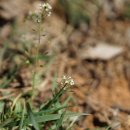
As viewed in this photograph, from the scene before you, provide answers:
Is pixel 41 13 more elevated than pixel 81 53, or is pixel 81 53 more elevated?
pixel 41 13

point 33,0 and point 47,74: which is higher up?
point 33,0

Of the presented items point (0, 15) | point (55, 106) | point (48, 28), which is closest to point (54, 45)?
point (48, 28)

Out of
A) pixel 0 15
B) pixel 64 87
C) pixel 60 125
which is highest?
pixel 0 15

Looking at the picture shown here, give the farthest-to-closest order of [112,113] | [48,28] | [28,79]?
[48,28] → [28,79] → [112,113]

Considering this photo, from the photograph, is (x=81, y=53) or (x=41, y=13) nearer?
(x=41, y=13)

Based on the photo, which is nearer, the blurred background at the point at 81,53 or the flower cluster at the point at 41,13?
the flower cluster at the point at 41,13

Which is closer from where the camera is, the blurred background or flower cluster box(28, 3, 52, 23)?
flower cluster box(28, 3, 52, 23)

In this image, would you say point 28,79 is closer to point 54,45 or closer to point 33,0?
point 54,45

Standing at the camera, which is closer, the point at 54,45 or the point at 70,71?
the point at 70,71
